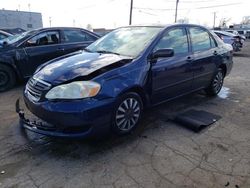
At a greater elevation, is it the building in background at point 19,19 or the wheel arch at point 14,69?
the building in background at point 19,19

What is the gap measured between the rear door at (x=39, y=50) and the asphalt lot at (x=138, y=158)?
7.33 feet

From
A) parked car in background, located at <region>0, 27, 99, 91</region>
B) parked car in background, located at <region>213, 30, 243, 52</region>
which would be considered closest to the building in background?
parked car in background, located at <region>213, 30, 243, 52</region>

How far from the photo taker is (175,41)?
4227 mm

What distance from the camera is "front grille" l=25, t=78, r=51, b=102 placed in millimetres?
3133

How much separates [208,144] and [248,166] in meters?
0.61

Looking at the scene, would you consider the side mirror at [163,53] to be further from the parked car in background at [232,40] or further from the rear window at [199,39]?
the parked car in background at [232,40]

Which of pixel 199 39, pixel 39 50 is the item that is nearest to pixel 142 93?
pixel 199 39

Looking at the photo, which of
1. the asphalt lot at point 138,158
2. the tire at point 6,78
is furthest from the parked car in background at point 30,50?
the asphalt lot at point 138,158

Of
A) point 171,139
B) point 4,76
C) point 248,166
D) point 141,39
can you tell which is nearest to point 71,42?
point 4,76

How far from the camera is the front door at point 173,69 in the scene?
3.85 metres

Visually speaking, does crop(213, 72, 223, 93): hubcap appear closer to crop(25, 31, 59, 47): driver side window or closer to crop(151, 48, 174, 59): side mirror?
crop(151, 48, 174, 59): side mirror

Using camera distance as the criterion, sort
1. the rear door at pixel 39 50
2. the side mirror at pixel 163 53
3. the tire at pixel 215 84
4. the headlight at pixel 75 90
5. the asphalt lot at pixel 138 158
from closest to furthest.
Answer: the asphalt lot at pixel 138 158 → the headlight at pixel 75 90 → the side mirror at pixel 163 53 → the tire at pixel 215 84 → the rear door at pixel 39 50

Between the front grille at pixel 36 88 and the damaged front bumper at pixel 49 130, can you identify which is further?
the front grille at pixel 36 88

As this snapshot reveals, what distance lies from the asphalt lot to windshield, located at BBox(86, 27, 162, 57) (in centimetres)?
121
